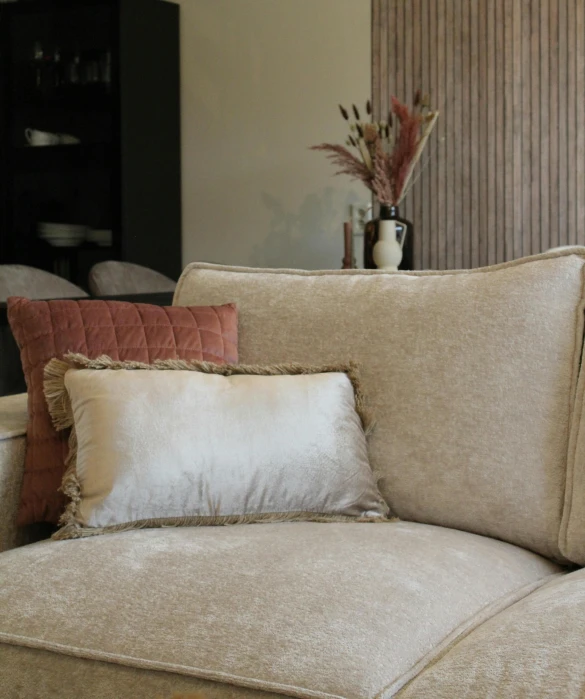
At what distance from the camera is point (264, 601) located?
1215 mm

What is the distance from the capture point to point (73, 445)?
164 centimetres

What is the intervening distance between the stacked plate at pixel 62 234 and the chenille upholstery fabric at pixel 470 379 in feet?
5.50

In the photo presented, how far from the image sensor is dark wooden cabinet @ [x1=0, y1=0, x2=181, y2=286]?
317 centimetres

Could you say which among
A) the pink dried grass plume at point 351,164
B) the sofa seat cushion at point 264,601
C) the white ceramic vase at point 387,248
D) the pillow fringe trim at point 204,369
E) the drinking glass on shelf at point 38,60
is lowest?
the sofa seat cushion at point 264,601

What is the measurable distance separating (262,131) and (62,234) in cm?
98

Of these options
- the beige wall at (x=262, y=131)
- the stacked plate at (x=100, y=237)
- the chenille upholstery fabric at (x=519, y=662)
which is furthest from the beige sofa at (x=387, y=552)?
the beige wall at (x=262, y=131)

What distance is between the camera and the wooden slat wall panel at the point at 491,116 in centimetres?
341

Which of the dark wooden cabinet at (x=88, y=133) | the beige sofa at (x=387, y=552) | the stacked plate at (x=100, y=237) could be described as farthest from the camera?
the stacked plate at (x=100, y=237)

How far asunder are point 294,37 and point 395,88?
Answer: 472 mm

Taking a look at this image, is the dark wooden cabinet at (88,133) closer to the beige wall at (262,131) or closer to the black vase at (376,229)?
the beige wall at (262,131)

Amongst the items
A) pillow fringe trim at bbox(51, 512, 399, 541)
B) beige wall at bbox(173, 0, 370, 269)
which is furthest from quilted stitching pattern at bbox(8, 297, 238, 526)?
beige wall at bbox(173, 0, 370, 269)

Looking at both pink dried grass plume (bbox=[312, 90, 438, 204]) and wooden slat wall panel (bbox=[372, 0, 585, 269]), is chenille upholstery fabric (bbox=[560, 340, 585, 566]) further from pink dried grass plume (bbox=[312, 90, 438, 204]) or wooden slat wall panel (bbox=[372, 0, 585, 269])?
wooden slat wall panel (bbox=[372, 0, 585, 269])

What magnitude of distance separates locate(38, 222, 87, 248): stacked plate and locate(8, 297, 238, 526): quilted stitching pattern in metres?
1.51

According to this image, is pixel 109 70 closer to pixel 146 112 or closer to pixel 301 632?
pixel 146 112
